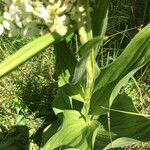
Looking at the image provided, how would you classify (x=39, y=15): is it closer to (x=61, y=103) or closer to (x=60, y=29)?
(x=60, y=29)

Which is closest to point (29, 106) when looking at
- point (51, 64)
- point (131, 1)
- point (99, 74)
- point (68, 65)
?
point (51, 64)

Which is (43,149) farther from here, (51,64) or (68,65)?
(51,64)

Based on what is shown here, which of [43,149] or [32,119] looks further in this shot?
[32,119]

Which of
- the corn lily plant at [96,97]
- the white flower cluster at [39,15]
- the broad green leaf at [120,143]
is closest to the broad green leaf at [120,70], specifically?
the corn lily plant at [96,97]

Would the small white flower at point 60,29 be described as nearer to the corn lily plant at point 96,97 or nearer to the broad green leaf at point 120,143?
the corn lily plant at point 96,97

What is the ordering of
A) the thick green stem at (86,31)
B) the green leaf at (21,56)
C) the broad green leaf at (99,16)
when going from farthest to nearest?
1. the broad green leaf at (99,16)
2. the thick green stem at (86,31)
3. the green leaf at (21,56)
